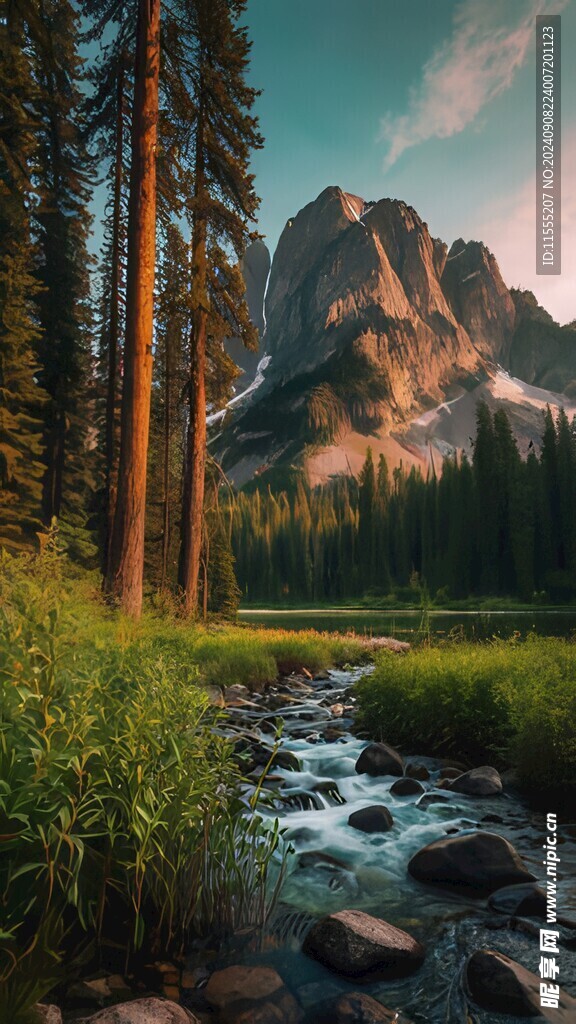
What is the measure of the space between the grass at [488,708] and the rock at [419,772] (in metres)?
0.66

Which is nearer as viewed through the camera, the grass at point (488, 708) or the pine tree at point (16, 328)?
the grass at point (488, 708)

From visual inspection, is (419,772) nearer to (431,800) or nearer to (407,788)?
(407,788)

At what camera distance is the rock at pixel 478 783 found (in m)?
5.36

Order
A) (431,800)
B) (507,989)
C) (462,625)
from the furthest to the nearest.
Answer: (462,625)
(431,800)
(507,989)

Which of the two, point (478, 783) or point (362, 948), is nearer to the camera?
point (362, 948)

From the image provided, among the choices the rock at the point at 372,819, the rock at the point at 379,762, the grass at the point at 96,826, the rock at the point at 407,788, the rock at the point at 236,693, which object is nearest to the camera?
the grass at the point at 96,826

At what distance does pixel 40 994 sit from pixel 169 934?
0.78 metres

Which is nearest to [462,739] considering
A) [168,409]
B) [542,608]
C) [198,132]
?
[198,132]

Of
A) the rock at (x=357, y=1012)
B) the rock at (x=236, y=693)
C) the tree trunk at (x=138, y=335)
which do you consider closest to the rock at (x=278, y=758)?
the rock at (x=236, y=693)

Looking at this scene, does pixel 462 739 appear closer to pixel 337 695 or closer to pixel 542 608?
pixel 337 695

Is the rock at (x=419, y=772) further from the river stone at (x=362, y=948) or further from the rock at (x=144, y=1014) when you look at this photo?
the rock at (x=144, y=1014)

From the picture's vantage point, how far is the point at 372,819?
4703mm

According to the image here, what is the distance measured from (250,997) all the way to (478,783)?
344cm

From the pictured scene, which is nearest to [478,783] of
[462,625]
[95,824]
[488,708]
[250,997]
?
[488,708]
